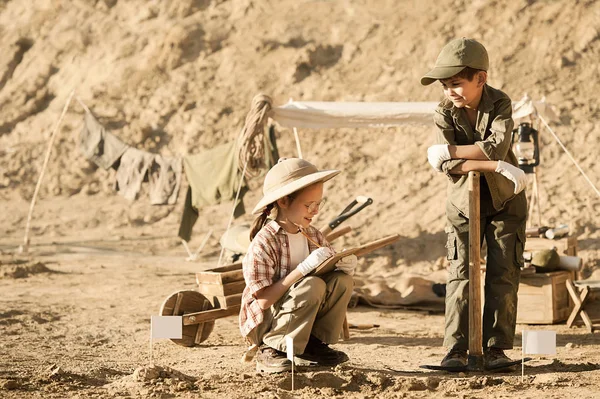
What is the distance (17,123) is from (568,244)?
1221 cm

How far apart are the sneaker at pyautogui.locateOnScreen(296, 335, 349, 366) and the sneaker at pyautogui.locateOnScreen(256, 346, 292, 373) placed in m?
0.13

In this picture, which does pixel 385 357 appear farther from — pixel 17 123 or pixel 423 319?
pixel 17 123

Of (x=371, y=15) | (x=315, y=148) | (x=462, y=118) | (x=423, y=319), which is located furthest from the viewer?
(x=371, y=15)

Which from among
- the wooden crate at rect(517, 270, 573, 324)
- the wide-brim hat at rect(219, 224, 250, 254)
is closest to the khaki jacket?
the wooden crate at rect(517, 270, 573, 324)

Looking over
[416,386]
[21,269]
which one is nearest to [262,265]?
[416,386]

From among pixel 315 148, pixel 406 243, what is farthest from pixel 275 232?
pixel 315 148

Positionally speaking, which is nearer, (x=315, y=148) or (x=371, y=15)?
(x=315, y=148)

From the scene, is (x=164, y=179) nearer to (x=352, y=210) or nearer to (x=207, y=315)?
(x=352, y=210)

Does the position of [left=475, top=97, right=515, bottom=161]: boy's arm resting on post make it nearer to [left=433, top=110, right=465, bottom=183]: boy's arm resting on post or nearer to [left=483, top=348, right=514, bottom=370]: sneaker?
[left=433, top=110, right=465, bottom=183]: boy's arm resting on post

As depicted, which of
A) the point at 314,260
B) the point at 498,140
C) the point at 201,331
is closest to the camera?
the point at 314,260

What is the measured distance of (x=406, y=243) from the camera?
12234mm

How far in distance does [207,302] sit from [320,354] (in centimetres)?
155

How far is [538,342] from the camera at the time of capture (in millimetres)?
5035

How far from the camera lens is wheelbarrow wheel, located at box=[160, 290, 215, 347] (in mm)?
6738
